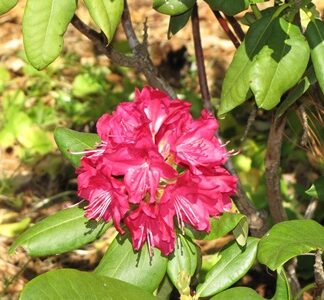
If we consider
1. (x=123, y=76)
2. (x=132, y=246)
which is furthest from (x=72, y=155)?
(x=123, y=76)

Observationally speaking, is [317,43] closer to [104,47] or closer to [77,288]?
[104,47]

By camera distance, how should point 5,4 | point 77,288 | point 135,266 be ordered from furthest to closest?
point 135,266, point 5,4, point 77,288

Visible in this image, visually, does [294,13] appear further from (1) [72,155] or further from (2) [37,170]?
(2) [37,170]

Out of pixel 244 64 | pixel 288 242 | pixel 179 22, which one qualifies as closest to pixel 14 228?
pixel 179 22

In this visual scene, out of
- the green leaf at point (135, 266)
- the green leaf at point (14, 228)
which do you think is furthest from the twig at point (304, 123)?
the green leaf at point (14, 228)

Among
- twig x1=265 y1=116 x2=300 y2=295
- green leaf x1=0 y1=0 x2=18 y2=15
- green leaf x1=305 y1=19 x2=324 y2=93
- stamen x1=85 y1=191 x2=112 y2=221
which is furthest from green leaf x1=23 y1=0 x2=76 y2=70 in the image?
twig x1=265 y1=116 x2=300 y2=295

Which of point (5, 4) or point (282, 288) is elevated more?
point (5, 4)

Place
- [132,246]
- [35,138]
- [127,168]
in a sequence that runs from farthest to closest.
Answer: [35,138] → [132,246] → [127,168]
